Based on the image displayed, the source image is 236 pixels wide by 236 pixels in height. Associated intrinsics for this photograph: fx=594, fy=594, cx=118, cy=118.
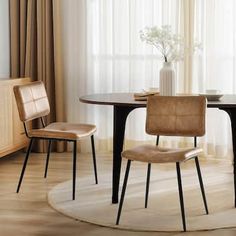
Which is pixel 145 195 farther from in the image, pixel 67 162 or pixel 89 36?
pixel 89 36

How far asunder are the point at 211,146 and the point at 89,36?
153 centimetres

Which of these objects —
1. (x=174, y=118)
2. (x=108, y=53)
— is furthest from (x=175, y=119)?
(x=108, y=53)

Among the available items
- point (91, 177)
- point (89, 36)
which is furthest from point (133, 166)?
point (89, 36)

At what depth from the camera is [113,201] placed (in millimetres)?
3941

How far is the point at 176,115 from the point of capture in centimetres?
367

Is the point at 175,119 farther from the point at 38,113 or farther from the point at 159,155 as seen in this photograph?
the point at 38,113

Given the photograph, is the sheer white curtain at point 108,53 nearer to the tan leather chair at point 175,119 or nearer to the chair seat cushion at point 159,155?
the tan leather chair at point 175,119

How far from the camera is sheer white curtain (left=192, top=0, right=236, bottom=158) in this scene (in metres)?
5.26

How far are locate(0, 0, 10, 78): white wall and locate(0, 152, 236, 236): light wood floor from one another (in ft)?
2.66

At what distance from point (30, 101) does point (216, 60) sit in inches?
75.1

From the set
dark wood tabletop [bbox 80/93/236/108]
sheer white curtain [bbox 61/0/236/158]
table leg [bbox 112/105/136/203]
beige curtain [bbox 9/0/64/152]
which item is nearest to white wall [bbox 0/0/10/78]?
beige curtain [bbox 9/0/64/152]

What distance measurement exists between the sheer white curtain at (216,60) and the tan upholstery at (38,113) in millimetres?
1483

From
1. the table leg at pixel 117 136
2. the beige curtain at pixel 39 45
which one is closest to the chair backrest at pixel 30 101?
the table leg at pixel 117 136

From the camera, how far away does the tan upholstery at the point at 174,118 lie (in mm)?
3580
